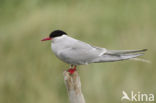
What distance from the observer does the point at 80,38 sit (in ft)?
15.1

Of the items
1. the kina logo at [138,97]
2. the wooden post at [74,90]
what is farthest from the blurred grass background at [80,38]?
the wooden post at [74,90]

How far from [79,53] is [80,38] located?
1502 mm

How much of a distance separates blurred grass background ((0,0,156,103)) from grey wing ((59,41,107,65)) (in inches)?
46.4

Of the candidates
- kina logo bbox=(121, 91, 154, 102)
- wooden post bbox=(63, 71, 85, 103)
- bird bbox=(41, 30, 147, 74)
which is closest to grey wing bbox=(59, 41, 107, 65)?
bird bbox=(41, 30, 147, 74)

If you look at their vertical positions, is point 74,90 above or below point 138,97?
above

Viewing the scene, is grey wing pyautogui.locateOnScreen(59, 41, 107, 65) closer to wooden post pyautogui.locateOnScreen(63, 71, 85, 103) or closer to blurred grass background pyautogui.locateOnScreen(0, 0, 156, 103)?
wooden post pyautogui.locateOnScreen(63, 71, 85, 103)

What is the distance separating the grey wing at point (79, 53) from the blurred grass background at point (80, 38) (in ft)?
3.86

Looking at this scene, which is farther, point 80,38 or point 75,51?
point 80,38

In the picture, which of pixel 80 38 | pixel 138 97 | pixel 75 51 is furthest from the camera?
pixel 80 38

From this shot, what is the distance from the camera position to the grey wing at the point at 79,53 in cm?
306

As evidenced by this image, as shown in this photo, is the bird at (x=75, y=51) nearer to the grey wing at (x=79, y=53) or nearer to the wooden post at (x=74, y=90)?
the grey wing at (x=79, y=53)

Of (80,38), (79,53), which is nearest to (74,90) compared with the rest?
(79,53)

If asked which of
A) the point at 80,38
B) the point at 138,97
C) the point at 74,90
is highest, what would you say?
the point at 80,38

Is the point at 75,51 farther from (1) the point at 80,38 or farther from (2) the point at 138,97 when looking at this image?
(1) the point at 80,38
